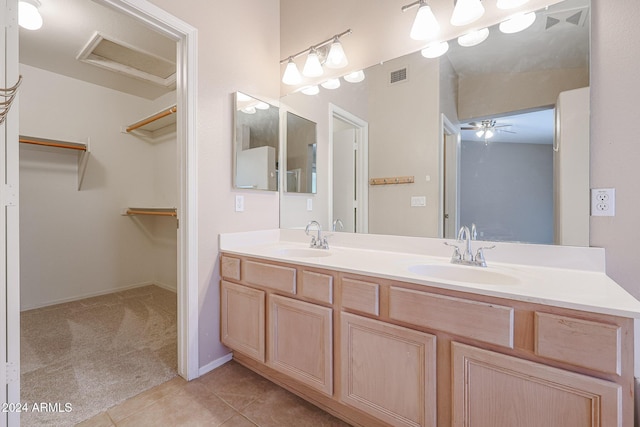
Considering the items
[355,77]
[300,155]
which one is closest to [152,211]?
[300,155]

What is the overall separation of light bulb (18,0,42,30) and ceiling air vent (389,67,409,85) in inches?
91.5

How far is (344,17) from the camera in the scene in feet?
6.31

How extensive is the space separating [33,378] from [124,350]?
1.54 ft

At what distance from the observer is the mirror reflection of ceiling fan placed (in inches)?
56.8

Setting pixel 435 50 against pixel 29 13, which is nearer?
pixel 435 50

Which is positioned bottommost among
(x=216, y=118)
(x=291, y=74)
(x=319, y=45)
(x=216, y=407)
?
(x=216, y=407)

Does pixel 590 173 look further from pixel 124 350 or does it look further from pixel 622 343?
pixel 124 350

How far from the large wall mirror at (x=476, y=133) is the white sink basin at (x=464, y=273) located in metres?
0.25

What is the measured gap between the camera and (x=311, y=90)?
2.14 m

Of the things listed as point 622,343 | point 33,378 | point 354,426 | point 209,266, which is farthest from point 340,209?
point 33,378

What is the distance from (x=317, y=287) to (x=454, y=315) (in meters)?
0.62

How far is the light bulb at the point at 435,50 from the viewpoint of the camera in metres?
1.55

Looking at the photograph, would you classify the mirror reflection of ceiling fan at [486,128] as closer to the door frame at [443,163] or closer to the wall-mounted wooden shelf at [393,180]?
the door frame at [443,163]

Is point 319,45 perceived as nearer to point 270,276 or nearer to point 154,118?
point 270,276
